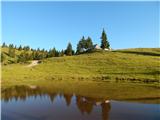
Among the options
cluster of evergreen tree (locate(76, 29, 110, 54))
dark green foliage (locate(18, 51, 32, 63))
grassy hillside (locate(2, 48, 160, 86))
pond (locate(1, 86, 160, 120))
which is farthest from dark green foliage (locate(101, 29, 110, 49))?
pond (locate(1, 86, 160, 120))

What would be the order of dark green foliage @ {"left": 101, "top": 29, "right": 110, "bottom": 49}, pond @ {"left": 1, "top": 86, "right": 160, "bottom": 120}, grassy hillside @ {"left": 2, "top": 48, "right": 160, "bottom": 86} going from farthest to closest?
dark green foliage @ {"left": 101, "top": 29, "right": 110, "bottom": 49}, grassy hillside @ {"left": 2, "top": 48, "right": 160, "bottom": 86}, pond @ {"left": 1, "top": 86, "right": 160, "bottom": 120}

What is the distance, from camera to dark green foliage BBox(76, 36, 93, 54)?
110m

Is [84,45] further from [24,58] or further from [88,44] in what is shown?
[24,58]

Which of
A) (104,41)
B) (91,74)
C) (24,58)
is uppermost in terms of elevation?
(104,41)

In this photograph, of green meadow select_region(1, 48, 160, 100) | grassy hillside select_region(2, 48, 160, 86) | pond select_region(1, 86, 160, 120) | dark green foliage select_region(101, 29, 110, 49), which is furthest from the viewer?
dark green foliage select_region(101, 29, 110, 49)

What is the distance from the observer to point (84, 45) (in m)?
111

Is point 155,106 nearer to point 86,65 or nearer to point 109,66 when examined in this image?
point 109,66

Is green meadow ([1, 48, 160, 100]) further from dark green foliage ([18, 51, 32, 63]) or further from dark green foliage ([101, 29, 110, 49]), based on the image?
dark green foliage ([18, 51, 32, 63])

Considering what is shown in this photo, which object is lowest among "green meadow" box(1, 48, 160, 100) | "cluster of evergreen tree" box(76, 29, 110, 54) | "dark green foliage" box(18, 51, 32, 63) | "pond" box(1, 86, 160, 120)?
"pond" box(1, 86, 160, 120)

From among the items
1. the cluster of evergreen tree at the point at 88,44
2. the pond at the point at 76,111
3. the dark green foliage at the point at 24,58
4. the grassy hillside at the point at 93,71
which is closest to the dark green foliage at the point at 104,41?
the cluster of evergreen tree at the point at 88,44

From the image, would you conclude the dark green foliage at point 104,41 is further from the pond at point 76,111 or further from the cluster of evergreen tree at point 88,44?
the pond at point 76,111

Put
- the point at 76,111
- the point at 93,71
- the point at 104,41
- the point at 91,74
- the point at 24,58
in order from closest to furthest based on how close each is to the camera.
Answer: the point at 76,111 < the point at 91,74 < the point at 93,71 < the point at 104,41 < the point at 24,58

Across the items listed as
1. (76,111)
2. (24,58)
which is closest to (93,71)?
(76,111)

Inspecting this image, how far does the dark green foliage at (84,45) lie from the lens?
362 feet
